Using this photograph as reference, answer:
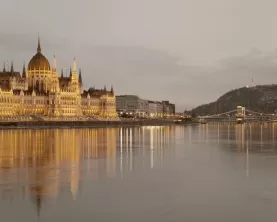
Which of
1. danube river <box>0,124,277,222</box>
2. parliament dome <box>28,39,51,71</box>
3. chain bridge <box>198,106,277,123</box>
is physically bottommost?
danube river <box>0,124,277,222</box>

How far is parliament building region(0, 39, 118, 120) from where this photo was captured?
10956 cm

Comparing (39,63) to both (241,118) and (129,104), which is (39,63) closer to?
(129,104)

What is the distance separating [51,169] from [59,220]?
9.23 m

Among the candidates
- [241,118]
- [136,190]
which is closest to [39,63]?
[241,118]

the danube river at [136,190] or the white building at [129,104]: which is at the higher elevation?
the white building at [129,104]

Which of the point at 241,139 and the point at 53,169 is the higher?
the point at 241,139

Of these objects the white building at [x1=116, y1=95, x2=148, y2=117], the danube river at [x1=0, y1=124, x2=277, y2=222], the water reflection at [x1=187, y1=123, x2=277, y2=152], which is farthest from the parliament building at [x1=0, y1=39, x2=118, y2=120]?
the danube river at [x1=0, y1=124, x2=277, y2=222]

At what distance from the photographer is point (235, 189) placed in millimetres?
16812

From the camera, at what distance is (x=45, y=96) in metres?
116

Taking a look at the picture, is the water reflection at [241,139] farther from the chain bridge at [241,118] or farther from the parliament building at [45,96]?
the chain bridge at [241,118]

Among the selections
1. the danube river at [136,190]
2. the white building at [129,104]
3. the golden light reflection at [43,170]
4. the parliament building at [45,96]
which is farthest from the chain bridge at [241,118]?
the danube river at [136,190]

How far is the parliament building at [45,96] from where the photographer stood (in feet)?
359

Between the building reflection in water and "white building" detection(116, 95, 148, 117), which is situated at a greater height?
"white building" detection(116, 95, 148, 117)

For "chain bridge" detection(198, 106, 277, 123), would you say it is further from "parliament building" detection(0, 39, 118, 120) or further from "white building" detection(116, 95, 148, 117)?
"parliament building" detection(0, 39, 118, 120)
